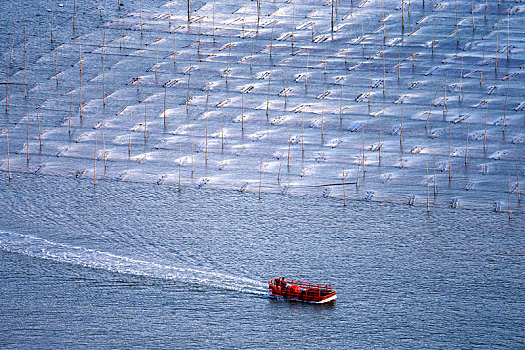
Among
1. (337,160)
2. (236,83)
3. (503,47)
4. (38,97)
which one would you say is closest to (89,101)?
(38,97)

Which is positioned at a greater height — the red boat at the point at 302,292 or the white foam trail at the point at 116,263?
the white foam trail at the point at 116,263

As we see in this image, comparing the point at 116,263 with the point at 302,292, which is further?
the point at 116,263

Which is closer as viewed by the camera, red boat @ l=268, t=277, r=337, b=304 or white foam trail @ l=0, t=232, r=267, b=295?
red boat @ l=268, t=277, r=337, b=304

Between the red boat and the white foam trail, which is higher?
the white foam trail

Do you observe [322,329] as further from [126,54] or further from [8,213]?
[126,54]
